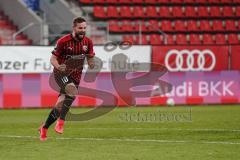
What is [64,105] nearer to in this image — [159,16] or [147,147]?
[147,147]

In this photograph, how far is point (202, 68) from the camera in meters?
24.4

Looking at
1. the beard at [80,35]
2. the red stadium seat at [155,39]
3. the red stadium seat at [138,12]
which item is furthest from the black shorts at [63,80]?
the red stadium seat at [138,12]

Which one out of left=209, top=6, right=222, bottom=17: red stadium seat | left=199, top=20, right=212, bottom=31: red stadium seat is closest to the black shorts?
left=199, top=20, right=212, bottom=31: red stadium seat

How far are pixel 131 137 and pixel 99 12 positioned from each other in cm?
1659

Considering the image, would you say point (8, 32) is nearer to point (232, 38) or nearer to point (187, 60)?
point (187, 60)

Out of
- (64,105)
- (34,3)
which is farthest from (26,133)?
(34,3)

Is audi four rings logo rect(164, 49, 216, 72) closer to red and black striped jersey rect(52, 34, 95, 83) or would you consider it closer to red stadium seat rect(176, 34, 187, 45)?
red stadium seat rect(176, 34, 187, 45)

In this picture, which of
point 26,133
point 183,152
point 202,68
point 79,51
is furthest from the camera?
point 202,68

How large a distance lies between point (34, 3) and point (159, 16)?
555cm

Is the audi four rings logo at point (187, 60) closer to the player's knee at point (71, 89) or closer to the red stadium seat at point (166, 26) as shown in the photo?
the red stadium seat at point (166, 26)

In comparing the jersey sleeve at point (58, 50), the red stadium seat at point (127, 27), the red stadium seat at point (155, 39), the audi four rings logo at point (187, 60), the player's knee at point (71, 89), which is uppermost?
the red stadium seat at point (127, 27)

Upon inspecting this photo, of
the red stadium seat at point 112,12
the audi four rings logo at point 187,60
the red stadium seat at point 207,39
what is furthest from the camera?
the red stadium seat at point 112,12

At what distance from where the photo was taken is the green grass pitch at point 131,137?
10.4m

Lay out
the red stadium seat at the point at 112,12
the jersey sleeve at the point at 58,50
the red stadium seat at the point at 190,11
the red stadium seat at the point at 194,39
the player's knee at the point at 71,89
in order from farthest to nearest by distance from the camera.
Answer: the red stadium seat at the point at 190,11, the red stadium seat at the point at 112,12, the red stadium seat at the point at 194,39, the player's knee at the point at 71,89, the jersey sleeve at the point at 58,50
